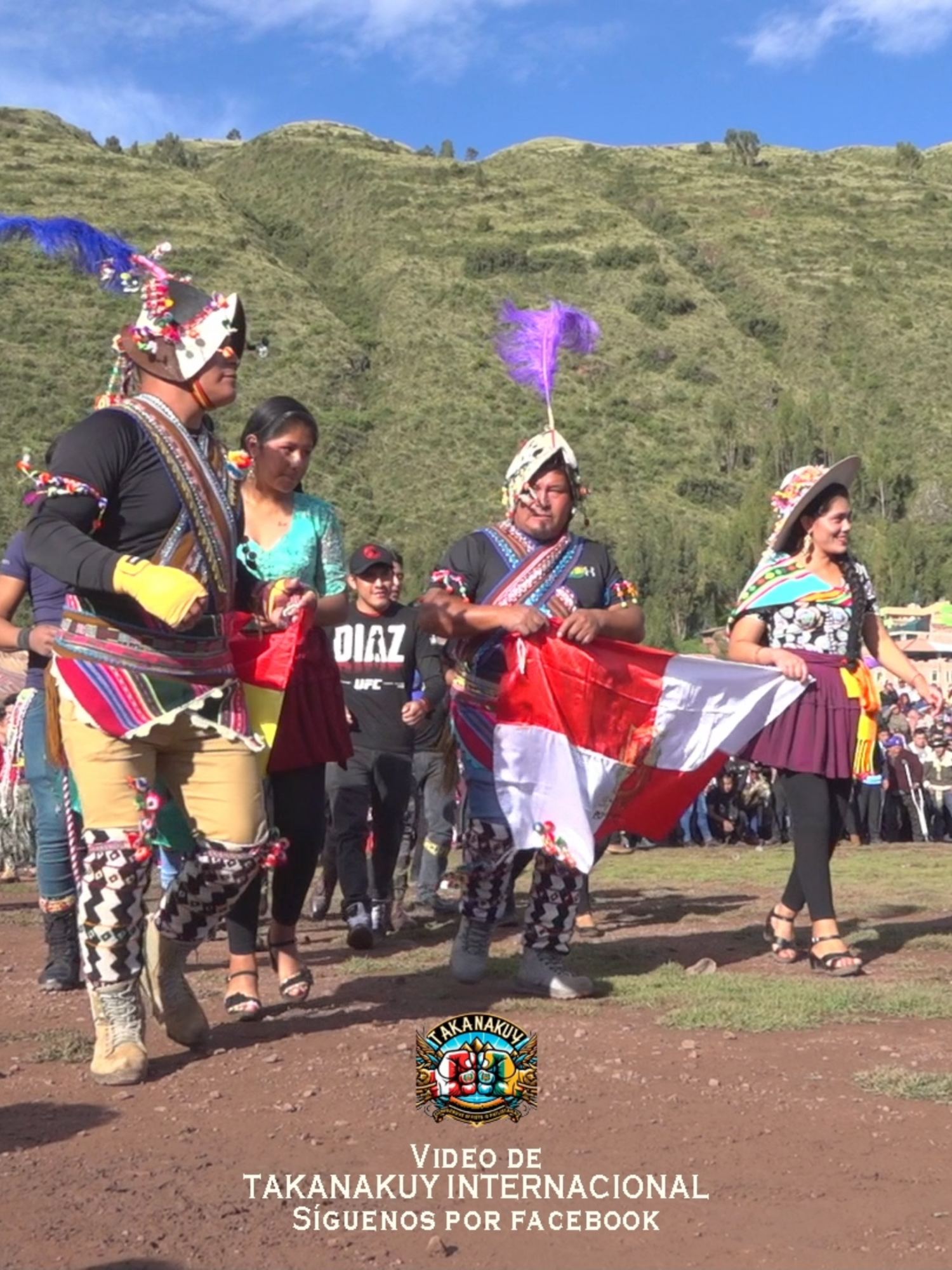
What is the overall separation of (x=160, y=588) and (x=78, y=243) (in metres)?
1.76

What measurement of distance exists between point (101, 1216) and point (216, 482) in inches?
88.2

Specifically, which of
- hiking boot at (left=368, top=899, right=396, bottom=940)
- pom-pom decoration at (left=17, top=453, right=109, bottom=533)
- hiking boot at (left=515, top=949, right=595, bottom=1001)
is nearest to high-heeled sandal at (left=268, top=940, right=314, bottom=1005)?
hiking boot at (left=515, top=949, right=595, bottom=1001)

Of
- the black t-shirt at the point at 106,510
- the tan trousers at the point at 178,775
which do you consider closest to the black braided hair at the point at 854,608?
the tan trousers at the point at 178,775

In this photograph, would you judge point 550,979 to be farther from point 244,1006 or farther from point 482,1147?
point 482,1147

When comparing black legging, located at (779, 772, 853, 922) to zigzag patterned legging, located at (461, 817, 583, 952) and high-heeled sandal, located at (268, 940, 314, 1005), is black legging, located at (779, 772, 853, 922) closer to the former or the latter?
zigzag patterned legging, located at (461, 817, 583, 952)

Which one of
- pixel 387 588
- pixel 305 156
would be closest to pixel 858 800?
pixel 387 588

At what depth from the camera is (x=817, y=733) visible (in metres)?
6.99

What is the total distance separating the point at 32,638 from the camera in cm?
593

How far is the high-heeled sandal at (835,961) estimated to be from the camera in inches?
263

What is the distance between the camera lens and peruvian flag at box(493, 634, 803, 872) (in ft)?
20.3

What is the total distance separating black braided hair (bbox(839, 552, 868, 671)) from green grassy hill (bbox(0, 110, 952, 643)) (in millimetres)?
45133

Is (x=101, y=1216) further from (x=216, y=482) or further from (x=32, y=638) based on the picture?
(x=32, y=638)

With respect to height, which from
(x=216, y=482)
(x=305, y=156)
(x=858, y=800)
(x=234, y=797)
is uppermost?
(x=305, y=156)

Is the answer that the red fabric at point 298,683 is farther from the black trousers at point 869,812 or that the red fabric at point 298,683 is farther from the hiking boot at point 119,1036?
the black trousers at point 869,812
